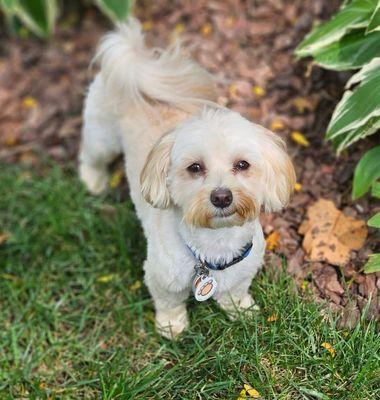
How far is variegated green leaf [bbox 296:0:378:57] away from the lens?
348 cm

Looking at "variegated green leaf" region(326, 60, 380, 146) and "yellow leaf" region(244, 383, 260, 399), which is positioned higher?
"variegated green leaf" region(326, 60, 380, 146)

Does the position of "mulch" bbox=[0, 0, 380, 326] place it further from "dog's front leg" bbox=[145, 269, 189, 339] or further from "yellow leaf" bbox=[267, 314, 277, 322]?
"dog's front leg" bbox=[145, 269, 189, 339]

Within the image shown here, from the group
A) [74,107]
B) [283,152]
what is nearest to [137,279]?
[283,152]

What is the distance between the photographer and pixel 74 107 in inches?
202

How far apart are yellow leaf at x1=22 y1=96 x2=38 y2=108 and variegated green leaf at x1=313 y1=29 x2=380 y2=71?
2605 millimetres

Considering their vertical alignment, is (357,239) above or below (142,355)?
above

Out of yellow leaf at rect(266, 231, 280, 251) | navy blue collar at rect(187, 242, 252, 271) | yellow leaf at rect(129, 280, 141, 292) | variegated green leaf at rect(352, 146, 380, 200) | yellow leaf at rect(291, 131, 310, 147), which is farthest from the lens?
yellow leaf at rect(291, 131, 310, 147)

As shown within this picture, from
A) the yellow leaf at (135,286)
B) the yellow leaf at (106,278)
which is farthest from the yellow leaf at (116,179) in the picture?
the yellow leaf at (135,286)

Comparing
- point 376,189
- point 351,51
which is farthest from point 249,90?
point 376,189

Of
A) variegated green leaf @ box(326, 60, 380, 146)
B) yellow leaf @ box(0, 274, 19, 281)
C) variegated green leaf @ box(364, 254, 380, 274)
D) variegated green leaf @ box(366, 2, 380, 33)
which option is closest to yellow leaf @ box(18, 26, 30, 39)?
yellow leaf @ box(0, 274, 19, 281)

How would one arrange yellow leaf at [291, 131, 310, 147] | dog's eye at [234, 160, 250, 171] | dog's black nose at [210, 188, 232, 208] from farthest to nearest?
yellow leaf at [291, 131, 310, 147]
dog's eye at [234, 160, 250, 171]
dog's black nose at [210, 188, 232, 208]

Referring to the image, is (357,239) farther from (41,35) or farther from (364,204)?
(41,35)

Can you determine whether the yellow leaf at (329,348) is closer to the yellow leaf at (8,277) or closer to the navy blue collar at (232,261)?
the navy blue collar at (232,261)

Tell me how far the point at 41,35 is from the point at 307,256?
10.5 feet
